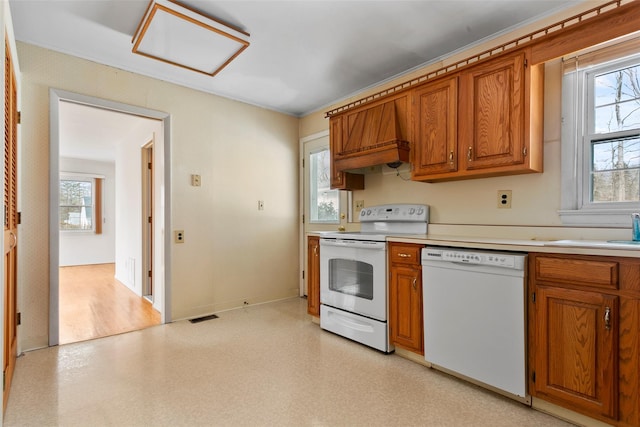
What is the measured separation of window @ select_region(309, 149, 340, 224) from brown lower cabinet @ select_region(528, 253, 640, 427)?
2.42 metres

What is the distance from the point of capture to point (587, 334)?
5.32ft

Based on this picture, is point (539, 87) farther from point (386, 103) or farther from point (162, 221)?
point (162, 221)

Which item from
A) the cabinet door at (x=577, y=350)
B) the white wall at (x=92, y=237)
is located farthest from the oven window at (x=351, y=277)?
the white wall at (x=92, y=237)

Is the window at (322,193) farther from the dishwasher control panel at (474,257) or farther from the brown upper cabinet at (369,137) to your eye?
the dishwasher control panel at (474,257)

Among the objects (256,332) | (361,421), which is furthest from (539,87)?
(256,332)

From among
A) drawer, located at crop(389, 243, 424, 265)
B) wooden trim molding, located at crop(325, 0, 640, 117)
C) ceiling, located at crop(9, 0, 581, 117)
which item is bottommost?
drawer, located at crop(389, 243, 424, 265)

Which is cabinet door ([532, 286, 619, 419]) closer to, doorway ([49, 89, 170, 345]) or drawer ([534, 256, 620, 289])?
drawer ([534, 256, 620, 289])

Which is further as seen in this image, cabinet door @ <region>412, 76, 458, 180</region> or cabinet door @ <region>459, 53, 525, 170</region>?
cabinet door @ <region>412, 76, 458, 180</region>

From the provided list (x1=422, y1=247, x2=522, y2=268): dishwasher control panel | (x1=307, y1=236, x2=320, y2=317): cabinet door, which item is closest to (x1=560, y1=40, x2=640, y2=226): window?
(x1=422, y1=247, x2=522, y2=268): dishwasher control panel

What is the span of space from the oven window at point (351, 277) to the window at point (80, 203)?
23.3 feet

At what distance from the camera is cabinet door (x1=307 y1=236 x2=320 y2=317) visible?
10.6 feet

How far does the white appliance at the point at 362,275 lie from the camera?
2.59 metres

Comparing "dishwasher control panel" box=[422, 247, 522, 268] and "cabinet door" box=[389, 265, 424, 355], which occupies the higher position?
"dishwasher control panel" box=[422, 247, 522, 268]

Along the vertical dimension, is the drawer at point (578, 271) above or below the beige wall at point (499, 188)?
below
